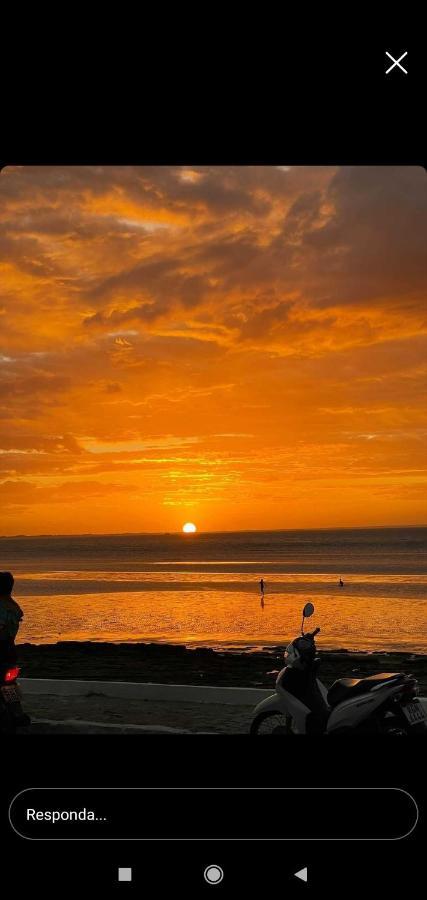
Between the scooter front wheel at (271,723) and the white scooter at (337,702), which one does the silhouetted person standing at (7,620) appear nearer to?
the white scooter at (337,702)

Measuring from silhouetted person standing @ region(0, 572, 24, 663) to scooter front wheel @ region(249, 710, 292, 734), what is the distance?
2.19 meters

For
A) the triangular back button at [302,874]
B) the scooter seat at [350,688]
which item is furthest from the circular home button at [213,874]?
the scooter seat at [350,688]

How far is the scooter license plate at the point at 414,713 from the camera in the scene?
5.77 m

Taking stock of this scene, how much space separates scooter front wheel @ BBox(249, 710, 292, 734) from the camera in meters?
6.86

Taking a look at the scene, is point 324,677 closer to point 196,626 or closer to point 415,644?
point 415,644

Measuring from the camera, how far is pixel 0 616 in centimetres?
615

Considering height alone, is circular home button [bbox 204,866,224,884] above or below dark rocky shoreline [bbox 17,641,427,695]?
below

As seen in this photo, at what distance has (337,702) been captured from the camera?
18.9ft

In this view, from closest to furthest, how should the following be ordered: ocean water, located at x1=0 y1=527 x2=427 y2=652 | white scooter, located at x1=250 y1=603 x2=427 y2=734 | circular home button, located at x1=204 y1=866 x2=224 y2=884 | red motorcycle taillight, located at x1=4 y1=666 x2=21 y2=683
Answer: circular home button, located at x1=204 y1=866 x2=224 y2=884 → white scooter, located at x1=250 y1=603 x2=427 y2=734 → red motorcycle taillight, located at x1=4 y1=666 x2=21 y2=683 → ocean water, located at x1=0 y1=527 x2=427 y2=652
